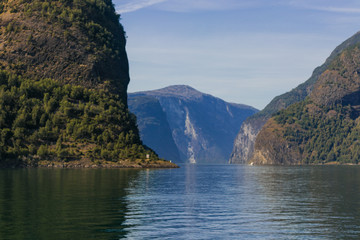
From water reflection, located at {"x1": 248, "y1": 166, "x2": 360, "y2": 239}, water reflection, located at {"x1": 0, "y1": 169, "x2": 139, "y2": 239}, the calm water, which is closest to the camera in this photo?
water reflection, located at {"x1": 0, "y1": 169, "x2": 139, "y2": 239}

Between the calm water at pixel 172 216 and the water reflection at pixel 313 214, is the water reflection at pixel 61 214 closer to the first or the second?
the calm water at pixel 172 216

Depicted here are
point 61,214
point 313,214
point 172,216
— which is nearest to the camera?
point 61,214

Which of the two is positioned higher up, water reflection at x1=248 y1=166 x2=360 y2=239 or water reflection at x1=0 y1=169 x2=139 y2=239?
water reflection at x1=0 y1=169 x2=139 y2=239

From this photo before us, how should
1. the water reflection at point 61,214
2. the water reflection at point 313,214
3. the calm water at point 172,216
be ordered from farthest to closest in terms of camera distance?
the water reflection at point 313,214 → the calm water at point 172,216 → the water reflection at point 61,214

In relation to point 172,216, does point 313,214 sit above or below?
below

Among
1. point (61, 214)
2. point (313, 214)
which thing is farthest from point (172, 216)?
point (313, 214)

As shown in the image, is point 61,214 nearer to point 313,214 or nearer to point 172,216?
point 172,216

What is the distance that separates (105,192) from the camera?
93250 mm

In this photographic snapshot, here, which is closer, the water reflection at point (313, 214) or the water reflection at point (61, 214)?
the water reflection at point (61, 214)

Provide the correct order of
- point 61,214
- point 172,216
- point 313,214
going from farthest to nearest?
point 313,214, point 172,216, point 61,214

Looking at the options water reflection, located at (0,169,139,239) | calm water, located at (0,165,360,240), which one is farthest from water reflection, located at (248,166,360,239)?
water reflection, located at (0,169,139,239)

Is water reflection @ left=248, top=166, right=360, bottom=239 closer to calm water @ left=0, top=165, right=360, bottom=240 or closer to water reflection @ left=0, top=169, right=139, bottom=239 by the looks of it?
calm water @ left=0, top=165, right=360, bottom=240

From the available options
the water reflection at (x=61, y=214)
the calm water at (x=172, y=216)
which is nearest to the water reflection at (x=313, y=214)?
the calm water at (x=172, y=216)

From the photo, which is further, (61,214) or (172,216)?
(172,216)
